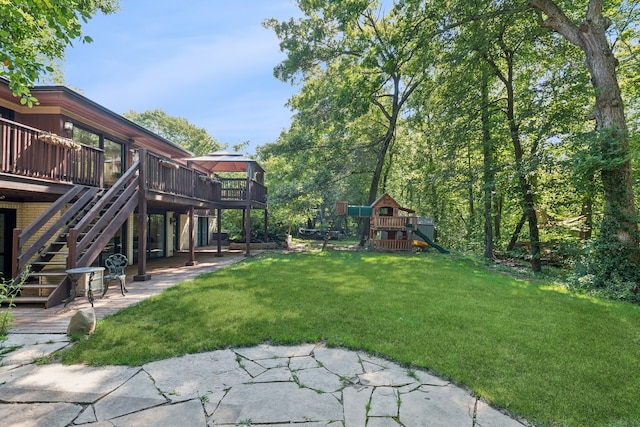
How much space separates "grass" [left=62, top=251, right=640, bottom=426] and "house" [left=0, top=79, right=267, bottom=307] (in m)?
2.09

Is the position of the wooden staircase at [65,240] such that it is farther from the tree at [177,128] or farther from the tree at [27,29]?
the tree at [177,128]

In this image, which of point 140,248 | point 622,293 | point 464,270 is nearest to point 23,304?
point 140,248

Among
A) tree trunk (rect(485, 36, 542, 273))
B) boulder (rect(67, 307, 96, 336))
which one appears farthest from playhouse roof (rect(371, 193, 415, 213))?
boulder (rect(67, 307, 96, 336))

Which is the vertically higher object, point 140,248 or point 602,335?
point 140,248

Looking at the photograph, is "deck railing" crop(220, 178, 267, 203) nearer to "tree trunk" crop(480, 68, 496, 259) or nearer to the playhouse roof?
the playhouse roof

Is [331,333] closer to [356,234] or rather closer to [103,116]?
[103,116]

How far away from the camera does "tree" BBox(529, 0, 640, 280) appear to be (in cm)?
779

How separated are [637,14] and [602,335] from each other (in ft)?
45.6

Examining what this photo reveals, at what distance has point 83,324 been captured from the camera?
4422 millimetres

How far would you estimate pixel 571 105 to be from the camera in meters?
11.0

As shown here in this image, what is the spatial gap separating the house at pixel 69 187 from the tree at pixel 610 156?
37.7 ft

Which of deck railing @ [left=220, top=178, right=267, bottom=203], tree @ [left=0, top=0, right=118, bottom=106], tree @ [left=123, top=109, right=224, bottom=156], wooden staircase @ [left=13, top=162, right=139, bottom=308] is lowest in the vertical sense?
wooden staircase @ [left=13, top=162, right=139, bottom=308]

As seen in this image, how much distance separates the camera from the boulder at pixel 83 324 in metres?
4.38

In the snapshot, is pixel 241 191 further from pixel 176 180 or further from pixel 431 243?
pixel 431 243
